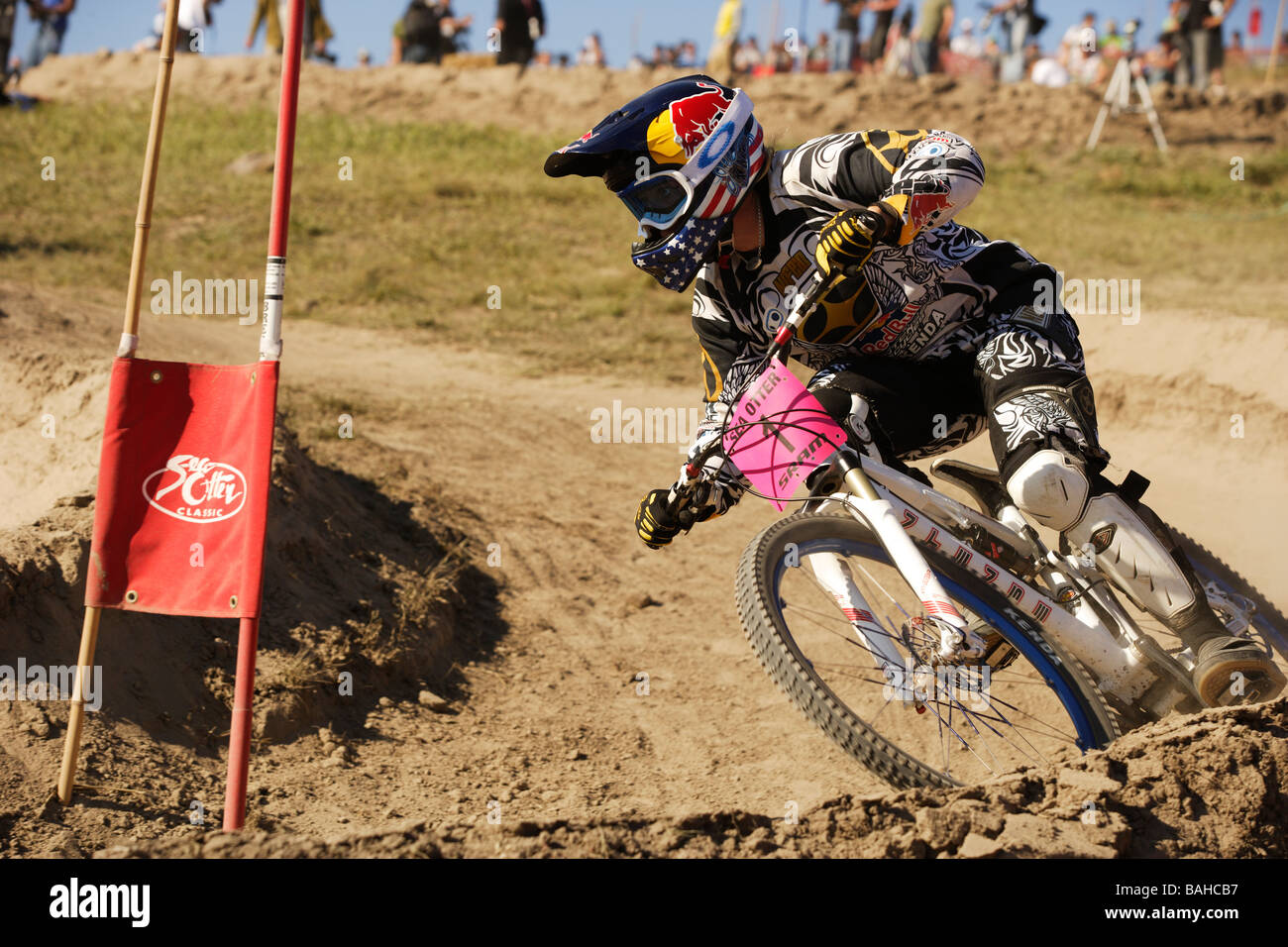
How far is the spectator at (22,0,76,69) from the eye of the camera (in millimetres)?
18641

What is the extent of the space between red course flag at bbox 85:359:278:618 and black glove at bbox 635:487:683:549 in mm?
1295

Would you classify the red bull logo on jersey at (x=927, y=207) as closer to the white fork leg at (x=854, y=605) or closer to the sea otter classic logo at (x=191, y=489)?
the white fork leg at (x=854, y=605)

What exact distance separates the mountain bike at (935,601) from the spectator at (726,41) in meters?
17.0

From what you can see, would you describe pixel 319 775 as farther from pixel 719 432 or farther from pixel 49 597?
pixel 719 432

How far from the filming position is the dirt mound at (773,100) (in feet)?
62.0

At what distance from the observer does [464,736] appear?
463cm

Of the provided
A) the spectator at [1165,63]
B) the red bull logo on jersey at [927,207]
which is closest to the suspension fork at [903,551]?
the red bull logo on jersey at [927,207]

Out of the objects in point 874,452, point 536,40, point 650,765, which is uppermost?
point 536,40

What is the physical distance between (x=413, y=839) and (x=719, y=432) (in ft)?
5.21

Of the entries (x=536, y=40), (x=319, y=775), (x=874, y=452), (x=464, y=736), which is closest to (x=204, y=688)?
(x=319, y=775)

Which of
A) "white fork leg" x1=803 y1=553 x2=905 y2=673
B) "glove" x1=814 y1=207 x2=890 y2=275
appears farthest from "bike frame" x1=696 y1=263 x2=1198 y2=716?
"glove" x1=814 y1=207 x2=890 y2=275

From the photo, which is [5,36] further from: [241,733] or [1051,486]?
[1051,486]
